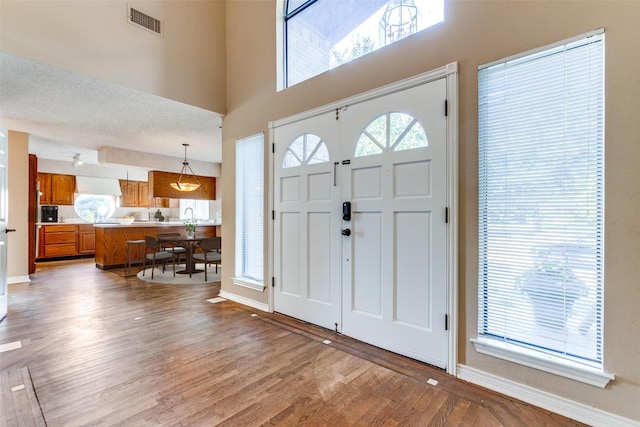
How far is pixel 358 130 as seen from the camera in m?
2.63

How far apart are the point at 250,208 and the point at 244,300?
3.77 ft

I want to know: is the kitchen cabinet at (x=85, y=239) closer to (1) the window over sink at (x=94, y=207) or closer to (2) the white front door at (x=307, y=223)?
(1) the window over sink at (x=94, y=207)

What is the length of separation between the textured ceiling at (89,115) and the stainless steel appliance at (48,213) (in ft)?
5.77


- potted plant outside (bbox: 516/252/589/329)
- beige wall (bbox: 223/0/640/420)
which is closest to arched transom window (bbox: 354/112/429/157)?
beige wall (bbox: 223/0/640/420)

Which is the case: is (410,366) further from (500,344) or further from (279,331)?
(279,331)

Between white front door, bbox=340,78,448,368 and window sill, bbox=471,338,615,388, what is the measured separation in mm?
288

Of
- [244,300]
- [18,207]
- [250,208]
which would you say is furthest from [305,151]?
[18,207]

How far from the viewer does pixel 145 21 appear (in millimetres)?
3289

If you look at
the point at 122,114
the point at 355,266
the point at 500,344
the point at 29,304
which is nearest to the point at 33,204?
the point at 29,304

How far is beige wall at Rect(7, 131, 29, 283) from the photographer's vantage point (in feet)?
15.7

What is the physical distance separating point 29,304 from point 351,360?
13.4 ft

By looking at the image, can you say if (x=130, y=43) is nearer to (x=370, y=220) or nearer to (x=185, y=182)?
(x=370, y=220)

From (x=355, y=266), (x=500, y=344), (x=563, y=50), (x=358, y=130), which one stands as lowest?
(x=500, y=344)

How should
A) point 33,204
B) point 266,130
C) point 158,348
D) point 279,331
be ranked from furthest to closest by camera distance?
point 33,204 < point 266,130 < point 279,331 < point 158,348
